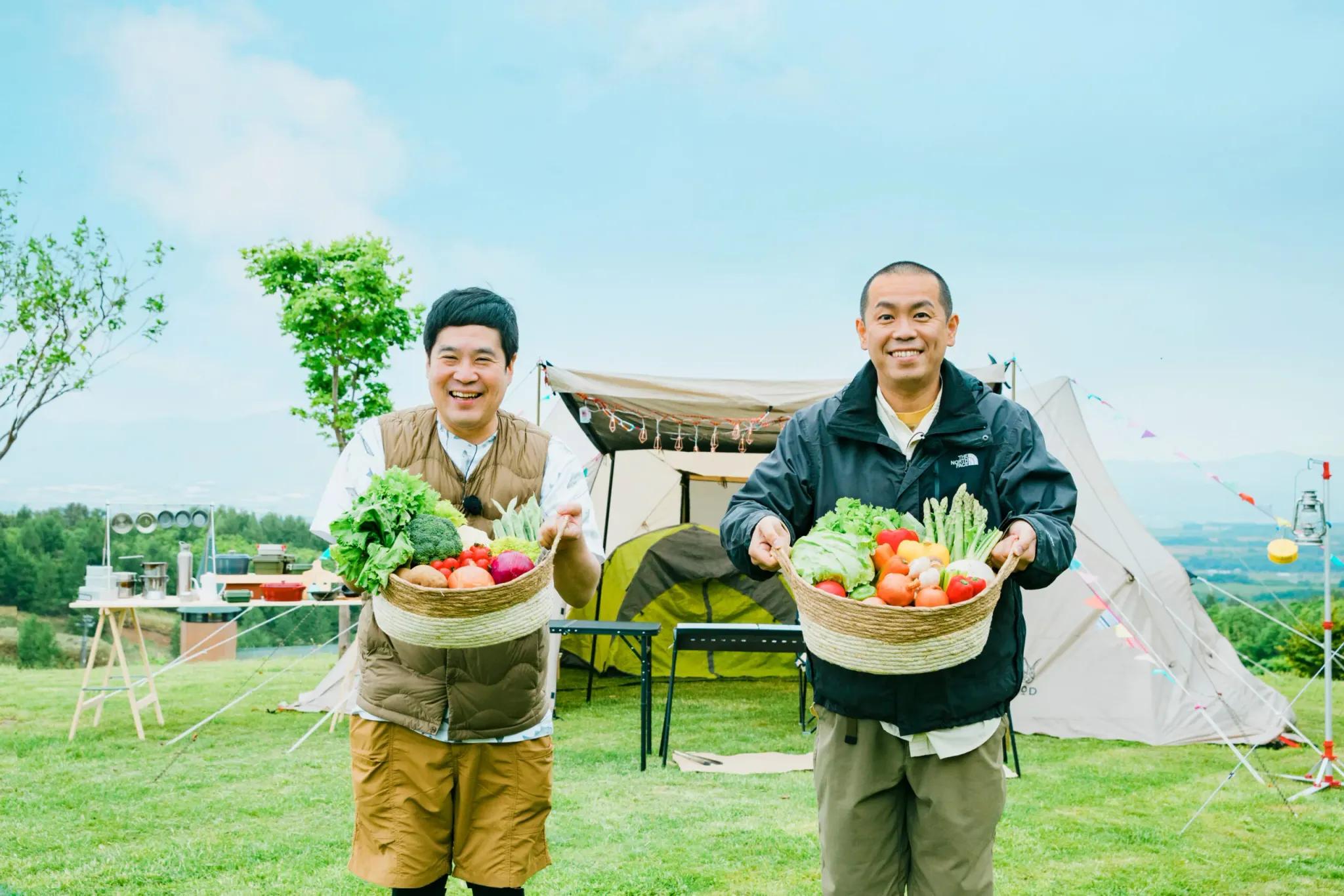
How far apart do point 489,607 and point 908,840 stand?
1.02 m

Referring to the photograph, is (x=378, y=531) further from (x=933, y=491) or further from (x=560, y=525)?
(x=933, y=491)

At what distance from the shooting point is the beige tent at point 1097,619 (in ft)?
21.0

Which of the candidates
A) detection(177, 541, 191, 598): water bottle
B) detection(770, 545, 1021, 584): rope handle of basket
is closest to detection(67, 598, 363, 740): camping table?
detection(177, 541, 191, 598): water bottle

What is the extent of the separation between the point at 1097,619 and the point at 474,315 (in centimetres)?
545

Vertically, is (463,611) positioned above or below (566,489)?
below

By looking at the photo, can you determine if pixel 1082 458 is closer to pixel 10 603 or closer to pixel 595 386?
pixel 595 386

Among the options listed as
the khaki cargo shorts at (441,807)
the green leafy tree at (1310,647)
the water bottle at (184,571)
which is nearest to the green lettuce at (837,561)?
the khaki cargo shorts at (441,807)

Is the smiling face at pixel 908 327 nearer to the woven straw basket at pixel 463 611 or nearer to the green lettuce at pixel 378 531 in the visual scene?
the woven straw basket at pixel 463 611

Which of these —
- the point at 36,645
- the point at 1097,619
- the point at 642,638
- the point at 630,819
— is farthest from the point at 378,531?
the point at 36,645

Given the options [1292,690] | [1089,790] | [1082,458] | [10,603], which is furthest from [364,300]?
[1292,690]

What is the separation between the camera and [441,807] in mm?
2162

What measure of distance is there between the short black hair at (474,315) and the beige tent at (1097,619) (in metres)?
4.60

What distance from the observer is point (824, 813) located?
7.13 feet

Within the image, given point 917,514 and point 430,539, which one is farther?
point 917,514
